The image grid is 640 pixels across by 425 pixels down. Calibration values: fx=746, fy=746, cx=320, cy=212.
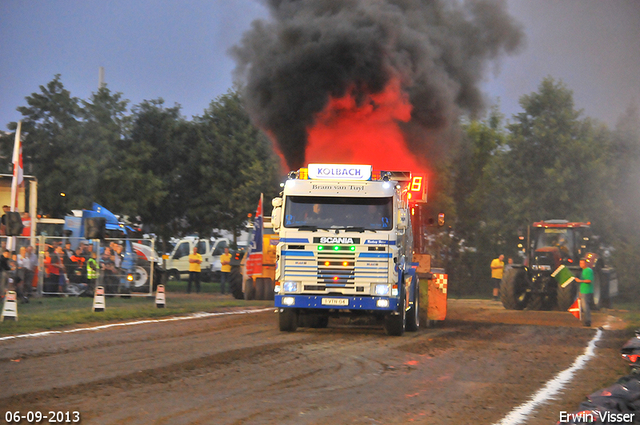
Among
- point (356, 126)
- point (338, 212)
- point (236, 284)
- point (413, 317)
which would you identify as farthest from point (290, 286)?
point (236, 284)

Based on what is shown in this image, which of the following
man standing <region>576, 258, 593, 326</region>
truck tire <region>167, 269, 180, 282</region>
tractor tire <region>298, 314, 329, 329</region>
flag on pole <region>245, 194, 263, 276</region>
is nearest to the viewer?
tractor tire <region>298, 314, 329, 329</region>

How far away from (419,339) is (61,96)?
25.8 metres

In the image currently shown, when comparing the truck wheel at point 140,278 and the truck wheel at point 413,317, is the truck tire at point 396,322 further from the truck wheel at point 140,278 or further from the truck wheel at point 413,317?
the truck wheel at point 140,278

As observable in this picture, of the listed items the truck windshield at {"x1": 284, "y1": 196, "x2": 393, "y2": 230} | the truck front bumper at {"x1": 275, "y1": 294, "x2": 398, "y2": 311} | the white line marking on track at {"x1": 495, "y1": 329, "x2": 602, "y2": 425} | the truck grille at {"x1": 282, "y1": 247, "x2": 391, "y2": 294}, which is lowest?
the white line marking on track at {"x1": 495, "y1": 329, "x2": 602, "y2": 425}

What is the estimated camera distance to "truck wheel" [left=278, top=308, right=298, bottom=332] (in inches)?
582

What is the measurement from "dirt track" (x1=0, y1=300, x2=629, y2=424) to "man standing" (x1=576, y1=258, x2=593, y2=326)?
3.72m

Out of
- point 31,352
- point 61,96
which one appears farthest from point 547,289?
point 61,96

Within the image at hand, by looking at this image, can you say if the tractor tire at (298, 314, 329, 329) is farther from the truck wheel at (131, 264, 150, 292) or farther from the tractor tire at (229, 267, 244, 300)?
the tractor tire at (229, 267, 244, 300)

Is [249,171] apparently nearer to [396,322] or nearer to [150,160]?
[150,160]

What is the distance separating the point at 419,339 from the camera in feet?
47.4

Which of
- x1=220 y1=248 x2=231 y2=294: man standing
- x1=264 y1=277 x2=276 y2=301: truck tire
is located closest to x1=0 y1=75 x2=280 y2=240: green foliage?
x1=220 y1=248 x2=231 y2=294: man standing

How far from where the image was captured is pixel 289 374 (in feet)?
31.5

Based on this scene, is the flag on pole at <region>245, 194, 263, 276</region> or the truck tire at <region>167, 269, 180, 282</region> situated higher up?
the flag on pole at <region>245, 194, 263, 276</region>

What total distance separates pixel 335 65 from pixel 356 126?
2021mm
